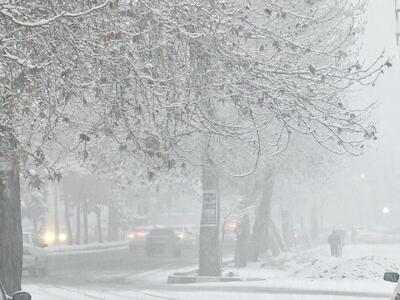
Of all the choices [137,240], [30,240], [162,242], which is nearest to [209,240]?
[30,240]

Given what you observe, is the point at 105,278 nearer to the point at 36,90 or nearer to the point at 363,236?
the point at 36,90

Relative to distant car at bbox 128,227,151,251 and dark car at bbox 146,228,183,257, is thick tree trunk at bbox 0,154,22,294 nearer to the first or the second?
dark car at bbox 146,228,183,257

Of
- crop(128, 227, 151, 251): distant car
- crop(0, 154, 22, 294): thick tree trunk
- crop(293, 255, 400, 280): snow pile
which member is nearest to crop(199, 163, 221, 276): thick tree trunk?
crop(293, 255, 400, 280): snow pile

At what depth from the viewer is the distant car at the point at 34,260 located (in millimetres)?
31547

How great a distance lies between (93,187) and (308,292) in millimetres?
35502

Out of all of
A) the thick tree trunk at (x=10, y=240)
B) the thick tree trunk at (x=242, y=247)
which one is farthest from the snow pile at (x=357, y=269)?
the thick tree trunk at (x=10, y=240)

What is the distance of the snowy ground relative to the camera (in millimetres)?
21989

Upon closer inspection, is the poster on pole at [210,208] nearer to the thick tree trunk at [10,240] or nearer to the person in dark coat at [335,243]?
the thick tree trunk at [10,240]

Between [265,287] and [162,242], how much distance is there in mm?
23163

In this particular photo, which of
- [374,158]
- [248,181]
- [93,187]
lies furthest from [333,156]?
[374,158]

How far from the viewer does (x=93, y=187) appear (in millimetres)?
56781

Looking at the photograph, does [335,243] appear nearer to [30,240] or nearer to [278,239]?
[278,239]

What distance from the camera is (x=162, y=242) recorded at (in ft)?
153

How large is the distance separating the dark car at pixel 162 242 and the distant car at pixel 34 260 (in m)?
14.4
